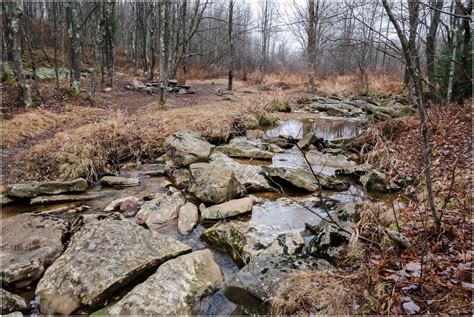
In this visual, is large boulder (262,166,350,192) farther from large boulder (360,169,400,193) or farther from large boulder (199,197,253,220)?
large boulder (199,197,253,220)

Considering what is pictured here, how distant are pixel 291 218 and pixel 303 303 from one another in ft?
7.13

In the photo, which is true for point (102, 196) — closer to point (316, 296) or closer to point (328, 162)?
point (316, 296)

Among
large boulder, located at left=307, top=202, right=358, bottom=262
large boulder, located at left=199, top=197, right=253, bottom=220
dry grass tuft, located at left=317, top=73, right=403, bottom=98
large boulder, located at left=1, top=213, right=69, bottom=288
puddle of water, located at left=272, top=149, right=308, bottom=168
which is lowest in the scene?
large boulder, located at left=1, top=213, right=69, bottom=288

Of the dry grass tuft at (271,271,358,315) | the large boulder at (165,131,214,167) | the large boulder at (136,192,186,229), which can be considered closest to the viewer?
the dry grass tuft at (271,271,358,315)

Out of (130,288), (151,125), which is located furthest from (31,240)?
(151,125)

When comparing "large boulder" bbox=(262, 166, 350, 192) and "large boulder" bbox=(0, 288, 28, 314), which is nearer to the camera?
"large boulder" bbox=(0, 288, 28, 314)

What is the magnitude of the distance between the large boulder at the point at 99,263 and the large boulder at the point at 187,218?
0.63 metres

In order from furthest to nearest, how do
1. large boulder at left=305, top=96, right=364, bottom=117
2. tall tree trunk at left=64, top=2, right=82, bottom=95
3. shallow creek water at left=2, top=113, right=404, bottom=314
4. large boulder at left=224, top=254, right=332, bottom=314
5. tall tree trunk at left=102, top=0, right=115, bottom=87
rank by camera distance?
1. tall tree trunk at left=102, top=0, right=115, bottom=87
2. large boulder at left=305, top=96, right=364, bottom=117
3. tall tree trunk at left=64, top=2, right=82, bottom=95
4. shallow creek water at left=2, top=113, right=404, bottom=314
5. large boulder at left=224, top=254, right=332, bottom=314

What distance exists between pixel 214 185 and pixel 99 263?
233cm

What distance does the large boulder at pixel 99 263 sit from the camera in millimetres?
2861

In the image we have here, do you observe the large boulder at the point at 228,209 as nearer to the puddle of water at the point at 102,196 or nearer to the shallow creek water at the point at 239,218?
the shallow creek water at the point at 239,218

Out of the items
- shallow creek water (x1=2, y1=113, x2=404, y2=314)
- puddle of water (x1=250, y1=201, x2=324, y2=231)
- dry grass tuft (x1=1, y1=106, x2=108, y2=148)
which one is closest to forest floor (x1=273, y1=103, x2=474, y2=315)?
shallow creek water (x1=2, y1=113, x2=404, y2=314)

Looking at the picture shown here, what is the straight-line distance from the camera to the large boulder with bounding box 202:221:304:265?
3.64m

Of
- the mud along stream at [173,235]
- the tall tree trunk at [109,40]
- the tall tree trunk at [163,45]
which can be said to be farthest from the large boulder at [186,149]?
the tall tree trunk at [109,40]
